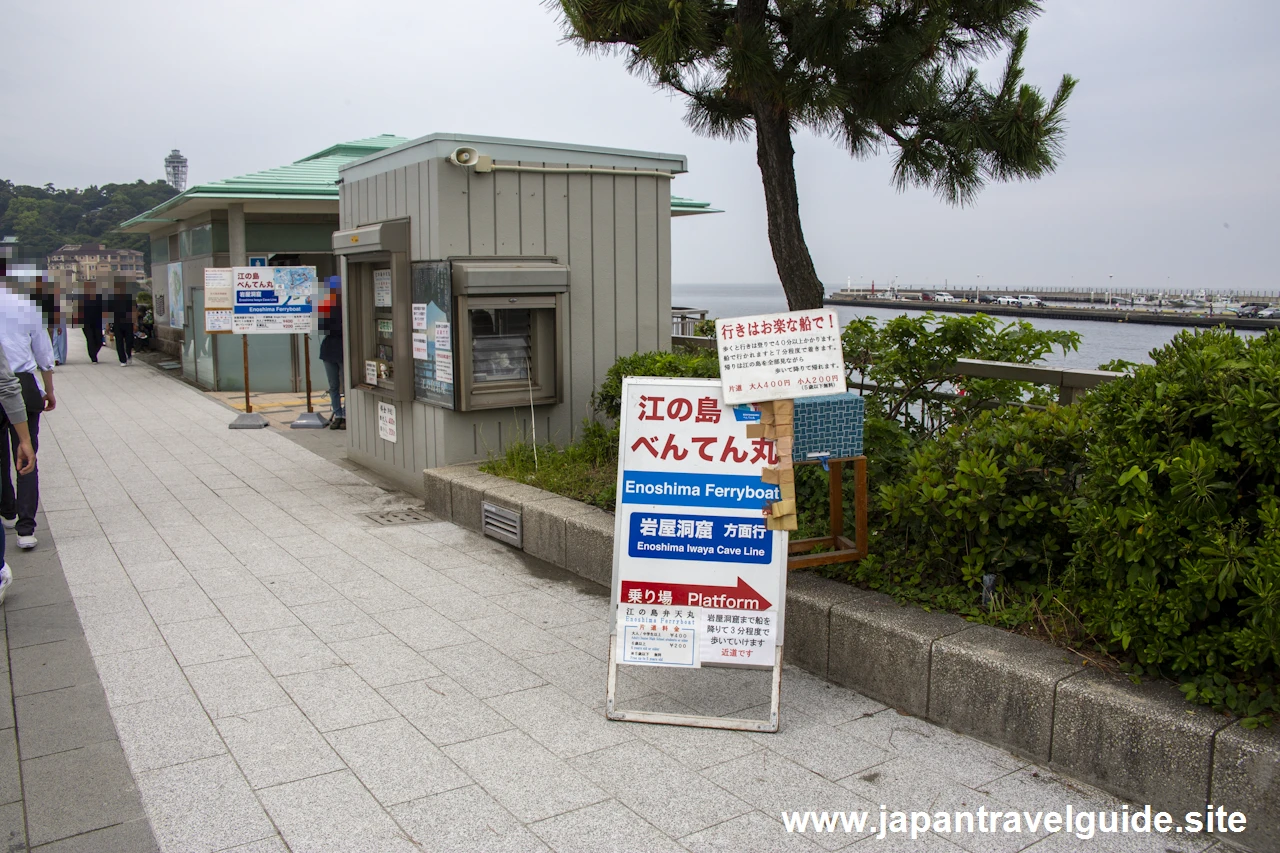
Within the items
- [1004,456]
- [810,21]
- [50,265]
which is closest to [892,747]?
[1004,456]

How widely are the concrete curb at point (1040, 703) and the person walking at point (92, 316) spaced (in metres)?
20.1

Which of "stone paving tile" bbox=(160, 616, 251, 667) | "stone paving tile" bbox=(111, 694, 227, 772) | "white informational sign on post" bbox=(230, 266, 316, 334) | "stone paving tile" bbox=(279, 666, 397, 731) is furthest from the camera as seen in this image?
"white informational sign on post" bbox=(230, 266, 316, 334)

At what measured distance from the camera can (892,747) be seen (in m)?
3.84

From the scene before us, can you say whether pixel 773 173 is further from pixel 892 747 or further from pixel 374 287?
pixel 892 747

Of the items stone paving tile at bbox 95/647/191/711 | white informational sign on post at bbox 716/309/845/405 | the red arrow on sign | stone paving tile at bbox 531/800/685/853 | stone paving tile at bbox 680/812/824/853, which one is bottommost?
stone paving tile at bbox 680/812/824/853

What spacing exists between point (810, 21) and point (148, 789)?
17.7 ft

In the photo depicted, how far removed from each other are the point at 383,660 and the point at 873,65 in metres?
4.64

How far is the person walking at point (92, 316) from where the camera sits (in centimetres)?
2077

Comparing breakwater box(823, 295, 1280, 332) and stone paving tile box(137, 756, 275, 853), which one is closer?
stone paving tile box(137, 756, 275, 853)

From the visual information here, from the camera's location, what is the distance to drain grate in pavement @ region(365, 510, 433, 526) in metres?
7.66

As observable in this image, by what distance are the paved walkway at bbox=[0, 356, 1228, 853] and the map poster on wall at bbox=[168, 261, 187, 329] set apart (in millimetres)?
13455

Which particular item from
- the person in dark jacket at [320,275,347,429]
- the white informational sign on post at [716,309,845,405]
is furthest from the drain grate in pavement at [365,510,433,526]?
the person in dark jacket at [320,275,347,429]

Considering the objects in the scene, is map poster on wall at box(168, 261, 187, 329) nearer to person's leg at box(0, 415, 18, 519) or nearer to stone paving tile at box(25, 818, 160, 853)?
person's leg at box(0, 415, 18, 519)

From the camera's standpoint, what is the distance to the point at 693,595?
13.7 feet
